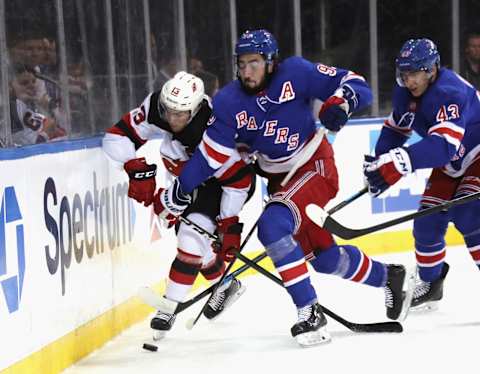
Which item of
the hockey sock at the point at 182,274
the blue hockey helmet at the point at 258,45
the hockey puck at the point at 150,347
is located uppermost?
the blue hockey helmet at the point at 258,45

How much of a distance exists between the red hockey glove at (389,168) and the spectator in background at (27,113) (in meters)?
1.21

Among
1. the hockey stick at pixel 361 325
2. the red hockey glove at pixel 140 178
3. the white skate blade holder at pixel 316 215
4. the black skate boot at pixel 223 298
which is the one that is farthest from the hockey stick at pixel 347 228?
the black skate boot at pixel 223 298

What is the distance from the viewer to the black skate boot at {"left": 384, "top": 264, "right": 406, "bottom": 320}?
4.39m

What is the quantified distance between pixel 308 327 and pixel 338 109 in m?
0.82

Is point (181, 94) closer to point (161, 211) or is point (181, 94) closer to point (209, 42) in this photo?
point (161, 211)

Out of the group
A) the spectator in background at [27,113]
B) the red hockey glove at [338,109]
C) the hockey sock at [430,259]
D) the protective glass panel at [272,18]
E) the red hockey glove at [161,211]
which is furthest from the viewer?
the protective glass panel at [272,18]

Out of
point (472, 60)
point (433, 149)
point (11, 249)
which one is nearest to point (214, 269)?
point (433, 149)

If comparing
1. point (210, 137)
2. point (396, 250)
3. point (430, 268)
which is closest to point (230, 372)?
point (210, 137)

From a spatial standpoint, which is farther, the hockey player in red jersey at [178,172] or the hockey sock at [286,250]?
the hockey player in red jersey at [178,172]

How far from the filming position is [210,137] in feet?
13.8

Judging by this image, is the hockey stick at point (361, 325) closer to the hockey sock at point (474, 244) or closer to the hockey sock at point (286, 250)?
the hockey sock at point (286, 250)

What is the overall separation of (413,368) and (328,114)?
962 mm

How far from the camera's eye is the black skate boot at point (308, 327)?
162 inches

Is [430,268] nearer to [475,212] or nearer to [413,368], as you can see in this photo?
[475,212]
